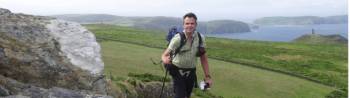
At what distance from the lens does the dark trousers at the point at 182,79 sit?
12.8 m

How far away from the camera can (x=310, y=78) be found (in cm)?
5075

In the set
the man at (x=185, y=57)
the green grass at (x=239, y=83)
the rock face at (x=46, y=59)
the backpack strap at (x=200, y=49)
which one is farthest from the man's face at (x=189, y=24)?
the green grass at (x=239, y=83)

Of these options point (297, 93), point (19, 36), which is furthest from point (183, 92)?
point (297, 93)

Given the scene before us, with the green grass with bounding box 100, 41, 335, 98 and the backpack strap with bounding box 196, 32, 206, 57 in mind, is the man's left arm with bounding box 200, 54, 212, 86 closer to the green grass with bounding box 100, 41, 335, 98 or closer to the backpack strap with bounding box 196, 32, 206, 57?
the backpack strap with bounding box 196, 32, 206, 57

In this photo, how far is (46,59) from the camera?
13453mm

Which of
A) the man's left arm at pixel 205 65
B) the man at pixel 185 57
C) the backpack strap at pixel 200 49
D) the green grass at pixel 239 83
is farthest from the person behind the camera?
the green grass at pixel 239 83

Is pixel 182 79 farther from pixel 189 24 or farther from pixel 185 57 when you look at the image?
pixel 189 24

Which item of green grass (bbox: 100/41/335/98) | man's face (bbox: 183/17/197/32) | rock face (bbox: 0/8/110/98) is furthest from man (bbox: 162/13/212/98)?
green grass (bbox: 100/41/335/98)

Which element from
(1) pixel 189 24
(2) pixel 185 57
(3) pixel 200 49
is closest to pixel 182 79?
(2) pixel 185 57

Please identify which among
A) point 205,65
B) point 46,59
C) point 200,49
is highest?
point 200,49

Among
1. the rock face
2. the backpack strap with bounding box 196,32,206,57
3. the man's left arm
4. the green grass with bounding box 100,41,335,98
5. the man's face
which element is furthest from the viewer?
the green grass with bounding box 100,41,335,98

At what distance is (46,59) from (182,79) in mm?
3566

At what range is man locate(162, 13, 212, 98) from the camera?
12227 millimetres

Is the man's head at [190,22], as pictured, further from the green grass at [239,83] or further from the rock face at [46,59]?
the green grass at [239,83]
